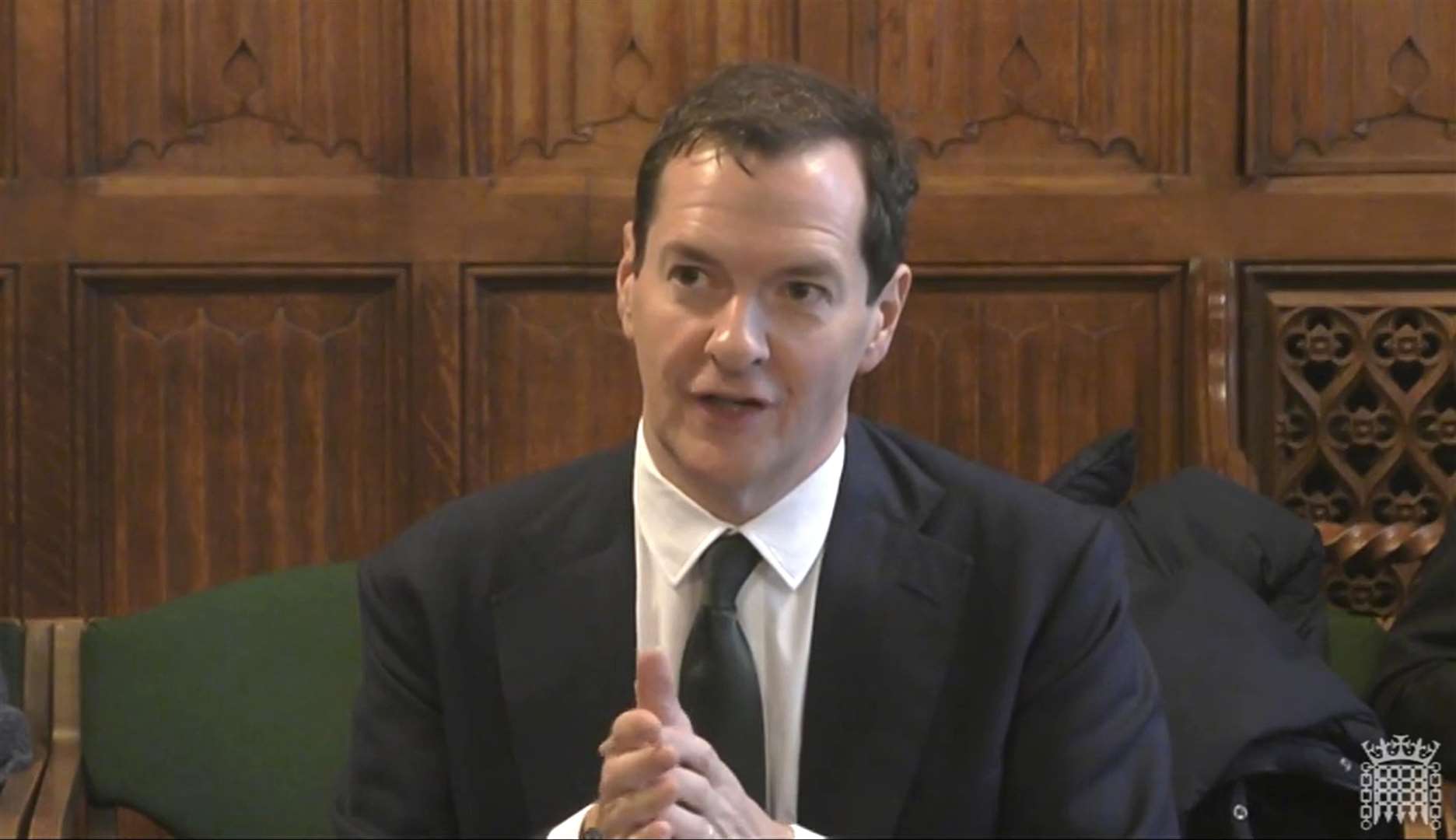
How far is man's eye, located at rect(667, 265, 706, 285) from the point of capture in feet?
6.02

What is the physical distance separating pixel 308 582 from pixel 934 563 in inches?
45.9

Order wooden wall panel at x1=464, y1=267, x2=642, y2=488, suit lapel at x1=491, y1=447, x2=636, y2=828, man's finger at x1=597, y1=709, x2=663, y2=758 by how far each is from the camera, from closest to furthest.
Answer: man's finger at x1=597, y1=709, x2=663, y2=758 → suit lapel at x1=491, y1=447, x2=636, y2=828 → wooden wall panel at x1=464, y1=267, x2=642, y2=488

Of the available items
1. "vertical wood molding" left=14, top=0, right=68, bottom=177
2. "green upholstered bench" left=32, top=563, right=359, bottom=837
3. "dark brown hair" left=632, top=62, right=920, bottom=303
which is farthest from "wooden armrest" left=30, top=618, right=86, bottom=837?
"dark brown hair" left=632, top=62, right=920, bottom=303

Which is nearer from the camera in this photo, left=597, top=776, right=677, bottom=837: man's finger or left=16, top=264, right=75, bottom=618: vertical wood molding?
left=597, top=776, right=677, bottom=837: man's finger

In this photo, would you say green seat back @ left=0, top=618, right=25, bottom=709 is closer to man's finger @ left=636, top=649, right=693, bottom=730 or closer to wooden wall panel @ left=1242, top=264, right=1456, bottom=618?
man's finger @ left=636, top=649, right=693, bottom=730

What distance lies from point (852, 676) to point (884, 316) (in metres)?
0.35

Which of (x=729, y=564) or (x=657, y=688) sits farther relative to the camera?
(x=729, y=564)

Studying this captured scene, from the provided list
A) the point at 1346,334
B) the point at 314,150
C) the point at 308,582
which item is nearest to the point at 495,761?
the point at 308,582

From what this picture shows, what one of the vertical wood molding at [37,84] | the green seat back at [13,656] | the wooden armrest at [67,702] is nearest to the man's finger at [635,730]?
the wooden armrest at [67,702]

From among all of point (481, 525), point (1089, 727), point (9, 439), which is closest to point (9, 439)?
point (9, 439)

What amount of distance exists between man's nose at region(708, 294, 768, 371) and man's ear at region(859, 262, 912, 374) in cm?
15

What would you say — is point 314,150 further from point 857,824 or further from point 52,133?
point 857,824

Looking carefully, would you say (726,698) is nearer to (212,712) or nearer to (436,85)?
(212,712)

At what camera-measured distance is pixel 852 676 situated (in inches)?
75.6
